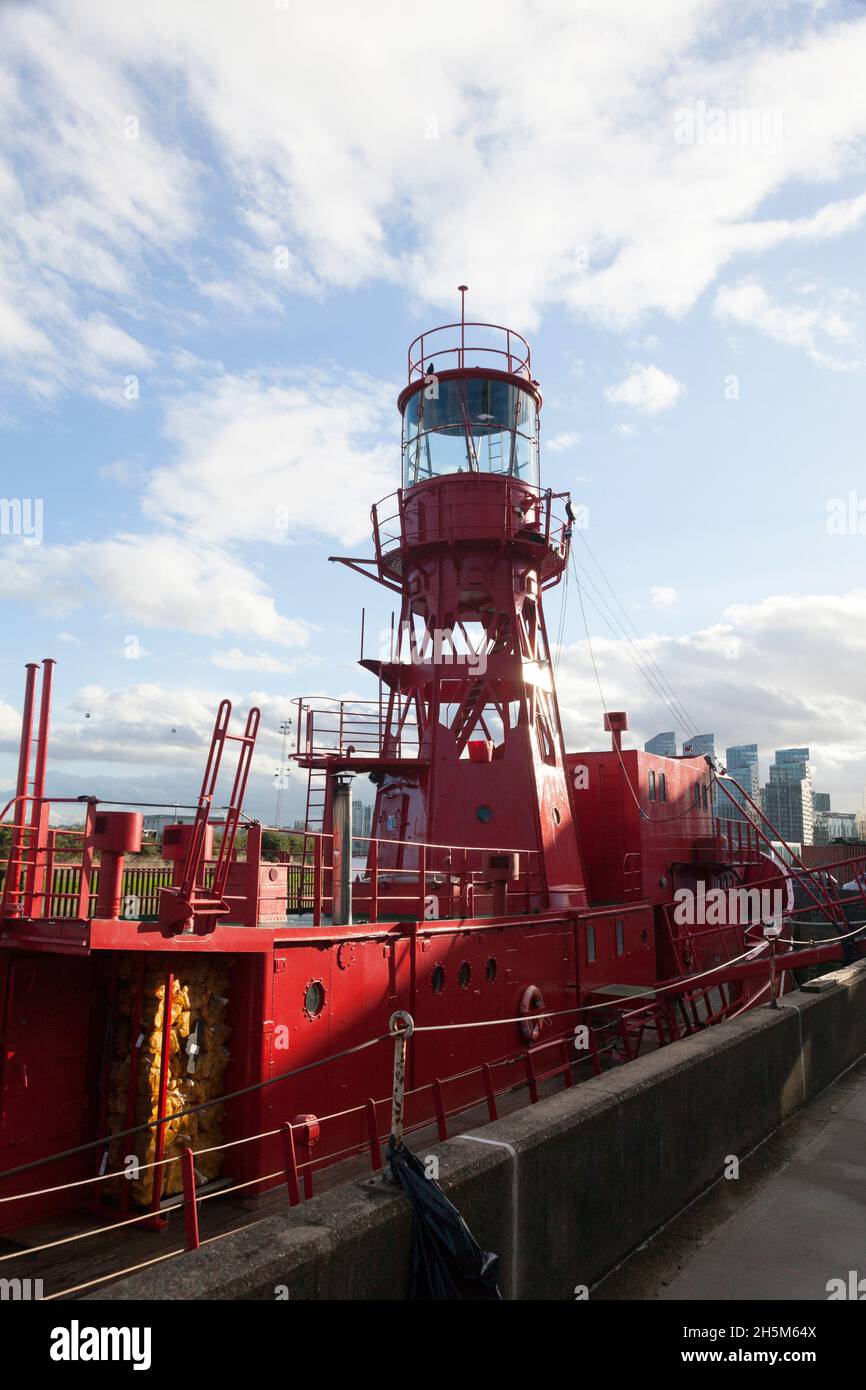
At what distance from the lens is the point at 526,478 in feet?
70.3

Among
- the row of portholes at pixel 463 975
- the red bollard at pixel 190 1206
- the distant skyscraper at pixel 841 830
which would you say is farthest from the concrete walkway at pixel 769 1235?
the distant skyscraper at pixel 841 830

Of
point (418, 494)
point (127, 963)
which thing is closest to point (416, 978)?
point (127, 963)

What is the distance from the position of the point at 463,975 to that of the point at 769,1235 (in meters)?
7.31

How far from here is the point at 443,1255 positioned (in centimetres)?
492

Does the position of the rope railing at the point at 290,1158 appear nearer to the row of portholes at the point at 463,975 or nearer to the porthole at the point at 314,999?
the porthole at the point at 314,999

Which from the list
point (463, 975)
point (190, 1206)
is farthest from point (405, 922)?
point (190, 1206)

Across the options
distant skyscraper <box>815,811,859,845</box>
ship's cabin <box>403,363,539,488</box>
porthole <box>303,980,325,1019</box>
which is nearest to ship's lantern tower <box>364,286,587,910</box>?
ship's cabin <box>403,363,539,488</box>

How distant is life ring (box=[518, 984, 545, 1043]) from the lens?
15.1 meters

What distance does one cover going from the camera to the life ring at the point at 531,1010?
49.4 ft

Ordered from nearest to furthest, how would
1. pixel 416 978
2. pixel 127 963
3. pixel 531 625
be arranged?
pixel 127 963 → pixel 416 978 → pixel 531 625

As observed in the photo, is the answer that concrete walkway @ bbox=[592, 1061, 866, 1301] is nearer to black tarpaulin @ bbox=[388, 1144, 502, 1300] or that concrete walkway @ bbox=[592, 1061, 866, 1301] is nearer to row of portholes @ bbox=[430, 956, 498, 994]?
black tarpaulin @ bbox=[388, 1144, 502, 1300]
